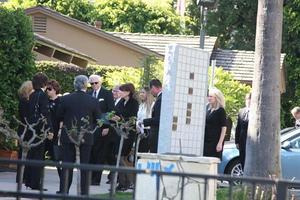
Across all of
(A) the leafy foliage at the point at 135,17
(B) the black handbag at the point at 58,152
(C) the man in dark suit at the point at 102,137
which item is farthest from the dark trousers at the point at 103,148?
(A) the leafy foliage at the point at 135,17

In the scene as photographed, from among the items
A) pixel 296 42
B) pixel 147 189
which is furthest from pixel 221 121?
pixel 296 42

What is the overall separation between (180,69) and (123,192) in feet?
9.05

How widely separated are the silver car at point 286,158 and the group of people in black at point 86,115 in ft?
8.11

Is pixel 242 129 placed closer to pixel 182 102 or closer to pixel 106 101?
pixel 106 101

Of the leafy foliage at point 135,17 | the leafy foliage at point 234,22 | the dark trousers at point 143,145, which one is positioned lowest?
the dark trousers at point 143,145

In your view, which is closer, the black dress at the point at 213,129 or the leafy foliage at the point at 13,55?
the black dress at the point at 213,129

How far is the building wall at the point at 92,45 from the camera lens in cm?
3300

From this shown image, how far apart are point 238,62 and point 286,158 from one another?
1948cm

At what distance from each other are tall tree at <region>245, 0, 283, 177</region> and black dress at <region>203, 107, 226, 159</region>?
3.37 feet

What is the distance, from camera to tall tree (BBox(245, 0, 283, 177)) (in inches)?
465

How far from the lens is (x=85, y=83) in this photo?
12062 millimetres

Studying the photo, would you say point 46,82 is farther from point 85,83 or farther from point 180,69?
point 180,69

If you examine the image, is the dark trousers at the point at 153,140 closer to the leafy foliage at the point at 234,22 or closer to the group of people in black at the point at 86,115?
the group of people in black at the point at 86,115

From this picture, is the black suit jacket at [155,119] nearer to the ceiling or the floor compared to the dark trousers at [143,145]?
nearer to the ceiling
